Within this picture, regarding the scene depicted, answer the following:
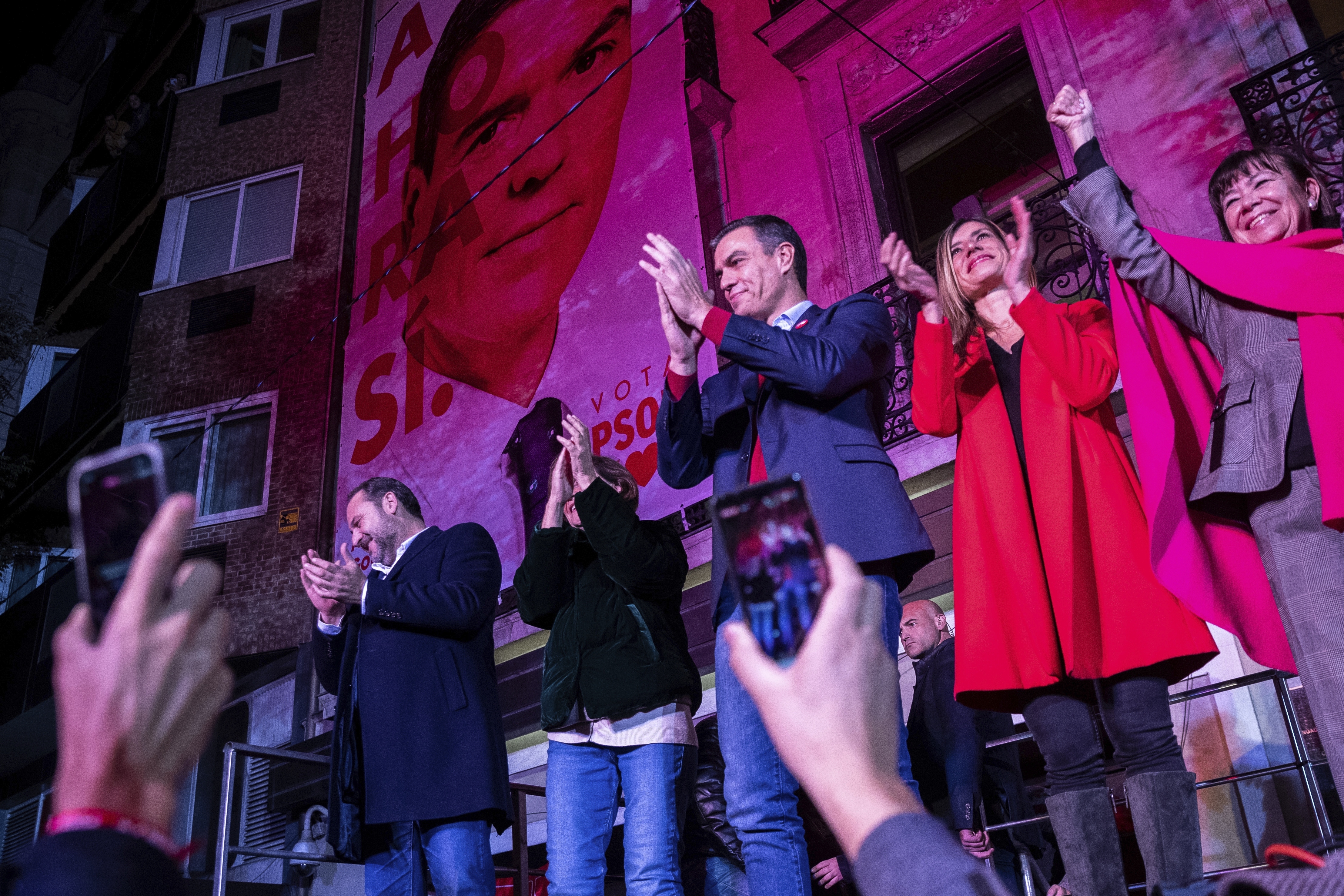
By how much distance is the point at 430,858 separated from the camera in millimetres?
3094

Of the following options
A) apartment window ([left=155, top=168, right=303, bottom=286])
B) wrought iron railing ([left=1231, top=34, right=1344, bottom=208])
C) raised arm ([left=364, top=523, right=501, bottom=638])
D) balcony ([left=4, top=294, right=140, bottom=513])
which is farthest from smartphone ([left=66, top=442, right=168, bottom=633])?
balcony ([left=4, top=294, right=140, bottom=513])

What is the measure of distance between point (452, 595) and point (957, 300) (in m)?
1.73

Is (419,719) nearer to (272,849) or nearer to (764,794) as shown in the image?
(764,794)

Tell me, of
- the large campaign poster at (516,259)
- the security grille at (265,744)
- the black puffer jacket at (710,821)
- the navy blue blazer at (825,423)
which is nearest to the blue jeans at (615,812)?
the navy blue blazer at (825,423)

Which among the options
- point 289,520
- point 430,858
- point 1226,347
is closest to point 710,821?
point 430,858

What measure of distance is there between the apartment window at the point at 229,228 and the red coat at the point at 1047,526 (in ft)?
37.7

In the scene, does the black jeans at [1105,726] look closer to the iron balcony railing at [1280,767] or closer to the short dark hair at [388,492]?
the iron balcony railing at [1280,767]

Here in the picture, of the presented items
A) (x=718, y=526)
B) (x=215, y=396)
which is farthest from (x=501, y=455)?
(x=718, y=526)

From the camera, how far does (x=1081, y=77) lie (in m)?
6.94

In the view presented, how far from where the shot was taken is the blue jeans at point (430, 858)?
9.92ft

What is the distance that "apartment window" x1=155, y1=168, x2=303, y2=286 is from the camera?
42.6 ft

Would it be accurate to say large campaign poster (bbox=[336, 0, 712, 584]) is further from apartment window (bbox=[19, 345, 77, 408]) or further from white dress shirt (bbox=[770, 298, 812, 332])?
apartment window (bbox=[19, 345, 77, 408])

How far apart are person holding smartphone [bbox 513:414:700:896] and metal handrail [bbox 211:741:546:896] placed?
788 millimetres

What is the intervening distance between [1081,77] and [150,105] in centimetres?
1418
